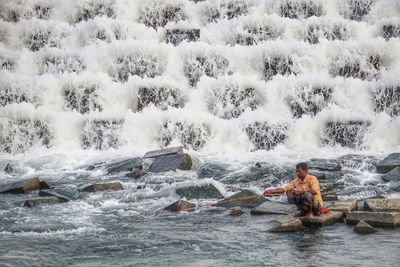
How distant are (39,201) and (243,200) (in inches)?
168

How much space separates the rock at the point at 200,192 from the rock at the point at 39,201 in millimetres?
2714

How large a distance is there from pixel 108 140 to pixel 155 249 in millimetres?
9912

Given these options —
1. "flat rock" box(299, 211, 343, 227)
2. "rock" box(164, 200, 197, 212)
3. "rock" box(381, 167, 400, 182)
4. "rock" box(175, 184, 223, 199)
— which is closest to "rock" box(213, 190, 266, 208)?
"rock" box(164, 200, 197, 212)

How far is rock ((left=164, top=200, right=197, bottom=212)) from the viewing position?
10797 mm

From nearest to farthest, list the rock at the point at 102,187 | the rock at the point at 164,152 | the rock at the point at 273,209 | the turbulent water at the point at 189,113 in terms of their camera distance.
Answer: the turbulent water at the point at 189,113 < the rock at the point at 273,209 < the rock at the point at 102,187 < the rock at the point at 164,152

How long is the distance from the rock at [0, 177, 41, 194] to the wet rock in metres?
10.7

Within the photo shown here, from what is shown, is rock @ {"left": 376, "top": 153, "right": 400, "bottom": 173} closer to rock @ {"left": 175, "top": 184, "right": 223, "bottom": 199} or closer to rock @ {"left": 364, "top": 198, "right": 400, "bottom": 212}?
rock @ {"left": 364, "top": 198, "right": 400, "bottom": 212}

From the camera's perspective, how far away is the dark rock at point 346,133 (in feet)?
55.9

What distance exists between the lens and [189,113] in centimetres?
1773

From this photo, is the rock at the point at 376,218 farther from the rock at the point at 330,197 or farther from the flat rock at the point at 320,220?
the rock at the point at 330,197

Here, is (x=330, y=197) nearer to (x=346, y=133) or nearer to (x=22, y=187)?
(x=346, y=133)

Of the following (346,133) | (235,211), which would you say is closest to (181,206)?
(235,211)

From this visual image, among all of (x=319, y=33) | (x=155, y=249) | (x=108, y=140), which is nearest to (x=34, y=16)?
(x=108, y=140)

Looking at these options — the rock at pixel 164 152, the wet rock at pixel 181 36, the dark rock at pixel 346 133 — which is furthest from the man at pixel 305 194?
the wet rock at pixel 181 36
